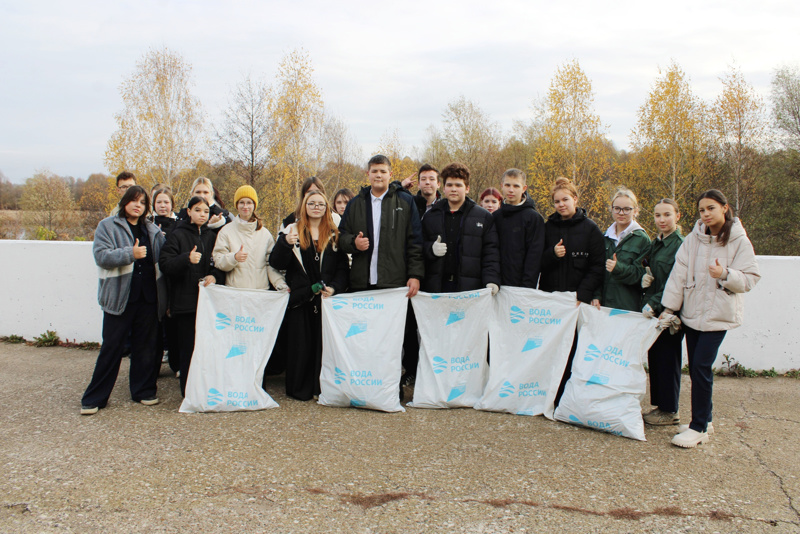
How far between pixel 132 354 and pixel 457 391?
2.85 metres

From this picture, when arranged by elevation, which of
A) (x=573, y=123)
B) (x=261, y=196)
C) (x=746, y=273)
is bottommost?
(x=746, y=273)

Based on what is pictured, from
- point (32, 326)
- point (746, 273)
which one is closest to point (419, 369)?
point (746, 273)

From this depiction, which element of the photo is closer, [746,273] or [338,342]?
[746,273]

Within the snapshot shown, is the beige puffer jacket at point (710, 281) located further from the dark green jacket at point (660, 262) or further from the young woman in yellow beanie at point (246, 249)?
the young woman in yellow beanie at point (246, 249)

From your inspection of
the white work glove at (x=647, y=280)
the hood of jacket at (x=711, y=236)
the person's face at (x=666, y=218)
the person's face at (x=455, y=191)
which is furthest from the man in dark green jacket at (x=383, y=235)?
the hood of jacket at (x=711, y=236)

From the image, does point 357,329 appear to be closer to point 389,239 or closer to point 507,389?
point 389,239

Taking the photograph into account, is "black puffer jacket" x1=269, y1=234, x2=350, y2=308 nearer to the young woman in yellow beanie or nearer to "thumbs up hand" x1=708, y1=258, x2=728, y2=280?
the young woman in yellow beanie

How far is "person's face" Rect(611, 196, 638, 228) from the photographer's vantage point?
436 cm

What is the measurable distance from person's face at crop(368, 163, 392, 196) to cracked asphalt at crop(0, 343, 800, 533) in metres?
1.96

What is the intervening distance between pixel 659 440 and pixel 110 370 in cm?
438

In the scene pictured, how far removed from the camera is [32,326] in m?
7.02

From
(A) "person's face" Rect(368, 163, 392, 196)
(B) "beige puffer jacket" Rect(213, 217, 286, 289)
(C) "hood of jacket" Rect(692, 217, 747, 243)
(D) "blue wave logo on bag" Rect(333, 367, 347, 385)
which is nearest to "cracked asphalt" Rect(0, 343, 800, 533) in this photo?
(D) "blue wave logo on bag" Rect(333, 367, 347, 385)

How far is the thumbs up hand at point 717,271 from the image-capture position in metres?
3.62

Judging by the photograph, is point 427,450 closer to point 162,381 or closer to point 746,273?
point 746,273
